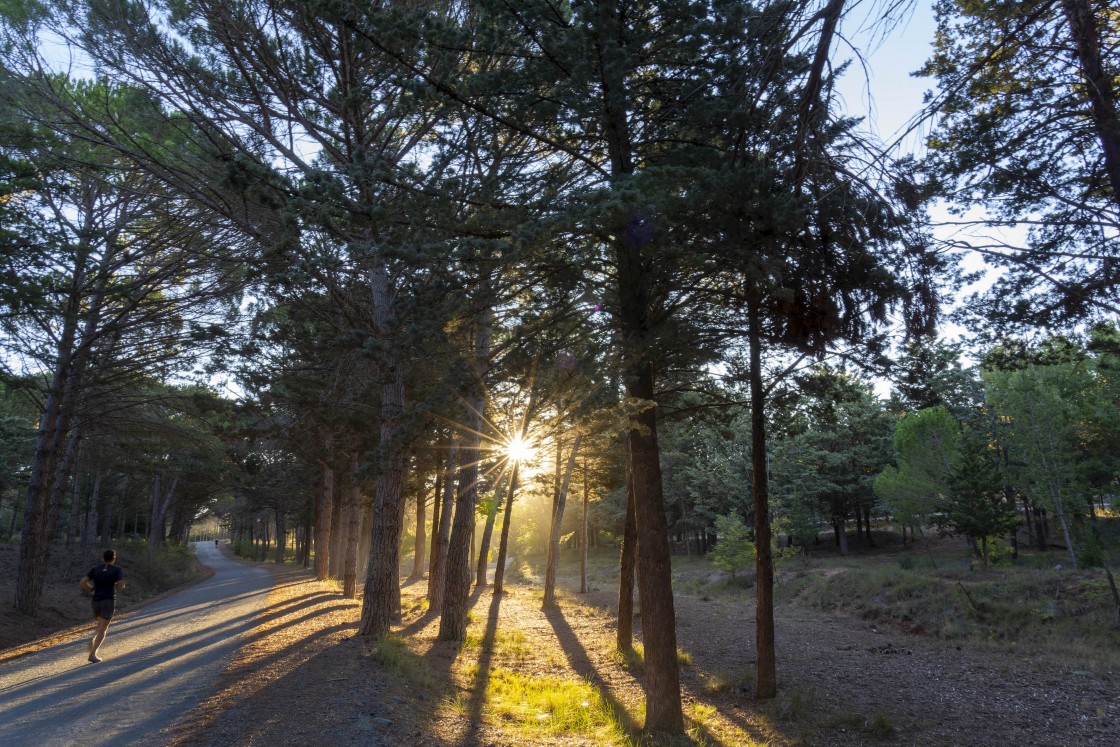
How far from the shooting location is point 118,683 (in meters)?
7.99

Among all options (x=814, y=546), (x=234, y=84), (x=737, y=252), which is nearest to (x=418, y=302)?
(x=737, y=252)

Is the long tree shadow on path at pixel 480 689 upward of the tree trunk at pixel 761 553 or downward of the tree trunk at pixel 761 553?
downward

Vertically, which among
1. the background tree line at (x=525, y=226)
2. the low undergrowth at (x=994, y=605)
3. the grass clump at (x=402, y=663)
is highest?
the background tree line at (x=525, y=226)

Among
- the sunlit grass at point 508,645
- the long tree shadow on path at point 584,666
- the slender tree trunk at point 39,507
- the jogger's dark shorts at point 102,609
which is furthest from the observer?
the slender tree trunk at point 39,507

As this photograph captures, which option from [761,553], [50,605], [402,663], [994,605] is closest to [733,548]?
[994,605]

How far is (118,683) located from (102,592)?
2.57 m

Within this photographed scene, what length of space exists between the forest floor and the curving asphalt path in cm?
41

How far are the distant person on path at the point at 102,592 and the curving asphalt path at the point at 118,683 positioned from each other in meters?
0.36

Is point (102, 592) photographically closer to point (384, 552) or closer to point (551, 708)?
point (384, 552)

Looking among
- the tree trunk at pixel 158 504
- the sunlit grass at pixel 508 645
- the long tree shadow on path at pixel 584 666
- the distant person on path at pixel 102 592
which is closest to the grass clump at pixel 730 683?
the long tree shadow on path at pixel 584 666

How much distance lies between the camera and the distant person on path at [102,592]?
379 inches

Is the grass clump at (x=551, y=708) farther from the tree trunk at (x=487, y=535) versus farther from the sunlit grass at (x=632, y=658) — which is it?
the tree trunk at (x=487, y=535)

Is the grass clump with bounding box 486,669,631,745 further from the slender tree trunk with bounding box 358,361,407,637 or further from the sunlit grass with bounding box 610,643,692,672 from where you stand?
the slender tree trunk with bounding box 358,361,407,637

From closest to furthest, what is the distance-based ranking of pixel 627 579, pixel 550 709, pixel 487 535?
pixel 550 709, pixel 627 579, pixel 487 535
